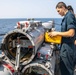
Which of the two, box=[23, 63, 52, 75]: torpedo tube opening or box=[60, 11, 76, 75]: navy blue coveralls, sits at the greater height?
box=[60, 11, 76, 75]: navy blue coveralls

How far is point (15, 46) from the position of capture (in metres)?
5.83

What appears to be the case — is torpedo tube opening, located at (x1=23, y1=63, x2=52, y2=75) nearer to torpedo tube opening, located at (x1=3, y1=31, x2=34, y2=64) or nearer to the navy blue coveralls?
torpedo tube opening, located at (x1=3, y1=31, x2=34, y2=64)

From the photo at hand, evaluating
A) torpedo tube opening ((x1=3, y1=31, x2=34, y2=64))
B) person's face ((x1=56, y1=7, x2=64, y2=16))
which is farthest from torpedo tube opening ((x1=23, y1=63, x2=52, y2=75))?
person's face ((x1=56, y1=7, x2=64, y2=16))

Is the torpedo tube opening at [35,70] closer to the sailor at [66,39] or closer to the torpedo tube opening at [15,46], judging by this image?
the torpedo tube opening at [15,46]

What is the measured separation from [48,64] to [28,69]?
488 mm

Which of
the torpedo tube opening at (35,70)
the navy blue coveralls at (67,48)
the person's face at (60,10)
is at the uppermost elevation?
the person's face at (60,10)

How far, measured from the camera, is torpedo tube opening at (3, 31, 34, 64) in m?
5.62

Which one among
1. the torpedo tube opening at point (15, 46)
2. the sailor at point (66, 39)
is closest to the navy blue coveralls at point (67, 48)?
the sailor at point (66, 39)

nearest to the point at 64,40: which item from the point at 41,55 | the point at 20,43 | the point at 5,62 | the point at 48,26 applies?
the point at 41,55

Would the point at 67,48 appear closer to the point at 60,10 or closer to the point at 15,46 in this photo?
the point at 60,10

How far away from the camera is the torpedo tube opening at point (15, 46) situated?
18.4 feet

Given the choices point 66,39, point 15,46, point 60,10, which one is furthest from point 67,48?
point 15,46

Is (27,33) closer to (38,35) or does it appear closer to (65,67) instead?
(38,35)

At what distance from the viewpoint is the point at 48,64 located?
5.49 m
